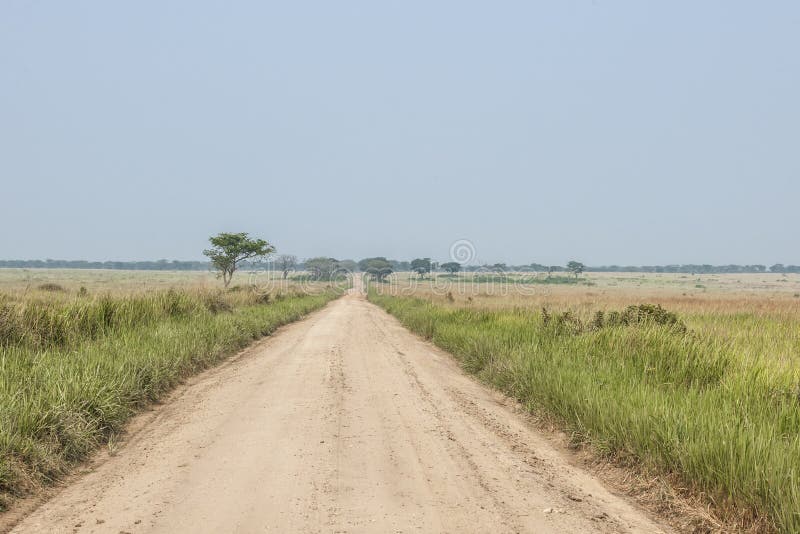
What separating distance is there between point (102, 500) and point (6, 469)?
0.98 m

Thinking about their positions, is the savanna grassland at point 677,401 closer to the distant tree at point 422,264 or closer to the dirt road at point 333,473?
the dirt road at point 333,473

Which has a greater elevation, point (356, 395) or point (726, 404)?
point (726, 404)

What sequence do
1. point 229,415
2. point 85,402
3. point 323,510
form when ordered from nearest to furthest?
point 323,510
point 85,402
point 229,415

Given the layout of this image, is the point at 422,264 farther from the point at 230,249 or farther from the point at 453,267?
the point at 230,249

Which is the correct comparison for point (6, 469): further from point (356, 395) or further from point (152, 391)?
point (356, 395)

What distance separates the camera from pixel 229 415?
25.7 feet

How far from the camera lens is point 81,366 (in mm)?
8195

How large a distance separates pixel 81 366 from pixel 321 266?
16817 centimetres

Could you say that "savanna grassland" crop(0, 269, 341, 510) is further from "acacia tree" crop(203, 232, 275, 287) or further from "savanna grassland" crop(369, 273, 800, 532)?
"acacia tree" crop(203, 232, 275, 287)

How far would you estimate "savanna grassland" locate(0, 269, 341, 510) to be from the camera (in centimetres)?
567

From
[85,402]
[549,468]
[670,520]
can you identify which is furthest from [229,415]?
[670,520]

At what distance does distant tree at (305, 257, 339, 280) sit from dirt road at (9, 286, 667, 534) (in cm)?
16139

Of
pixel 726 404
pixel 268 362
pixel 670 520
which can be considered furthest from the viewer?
pixel 268 362

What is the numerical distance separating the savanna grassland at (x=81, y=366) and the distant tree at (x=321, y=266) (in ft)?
508
